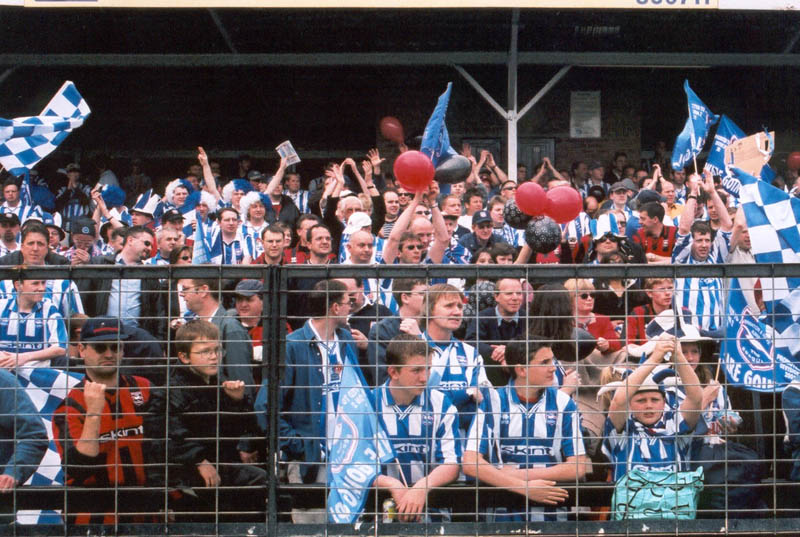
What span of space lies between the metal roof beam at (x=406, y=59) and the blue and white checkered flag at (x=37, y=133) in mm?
7782

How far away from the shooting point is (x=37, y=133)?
707 centimetres

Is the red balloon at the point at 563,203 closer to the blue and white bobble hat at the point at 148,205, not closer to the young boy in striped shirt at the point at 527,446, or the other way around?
the young boy in striped shirt at the point at 527,446

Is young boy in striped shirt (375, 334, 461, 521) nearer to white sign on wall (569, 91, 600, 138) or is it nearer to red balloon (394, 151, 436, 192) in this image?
red balloon (394, 151, 436, 192)

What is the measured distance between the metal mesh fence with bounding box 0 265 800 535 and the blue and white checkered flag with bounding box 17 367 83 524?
10mm

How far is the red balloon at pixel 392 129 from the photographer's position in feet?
53.0

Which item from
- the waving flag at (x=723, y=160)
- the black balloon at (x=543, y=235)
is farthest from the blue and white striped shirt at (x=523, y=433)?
the waving flag at (x=723, y=160)

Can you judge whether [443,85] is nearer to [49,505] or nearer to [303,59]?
[303,59]

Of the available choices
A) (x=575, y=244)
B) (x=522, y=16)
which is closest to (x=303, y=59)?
(x=522, y=16)

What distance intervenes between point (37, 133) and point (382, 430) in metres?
5.32

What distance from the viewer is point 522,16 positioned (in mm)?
13273

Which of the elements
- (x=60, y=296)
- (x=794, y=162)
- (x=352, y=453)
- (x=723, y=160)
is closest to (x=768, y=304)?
(x=352, y=453)

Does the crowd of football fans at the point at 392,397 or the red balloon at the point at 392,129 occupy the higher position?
the red balloon at the point at 392,129

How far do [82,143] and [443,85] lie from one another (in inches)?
279

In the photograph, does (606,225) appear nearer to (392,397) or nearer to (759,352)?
(759,352)
